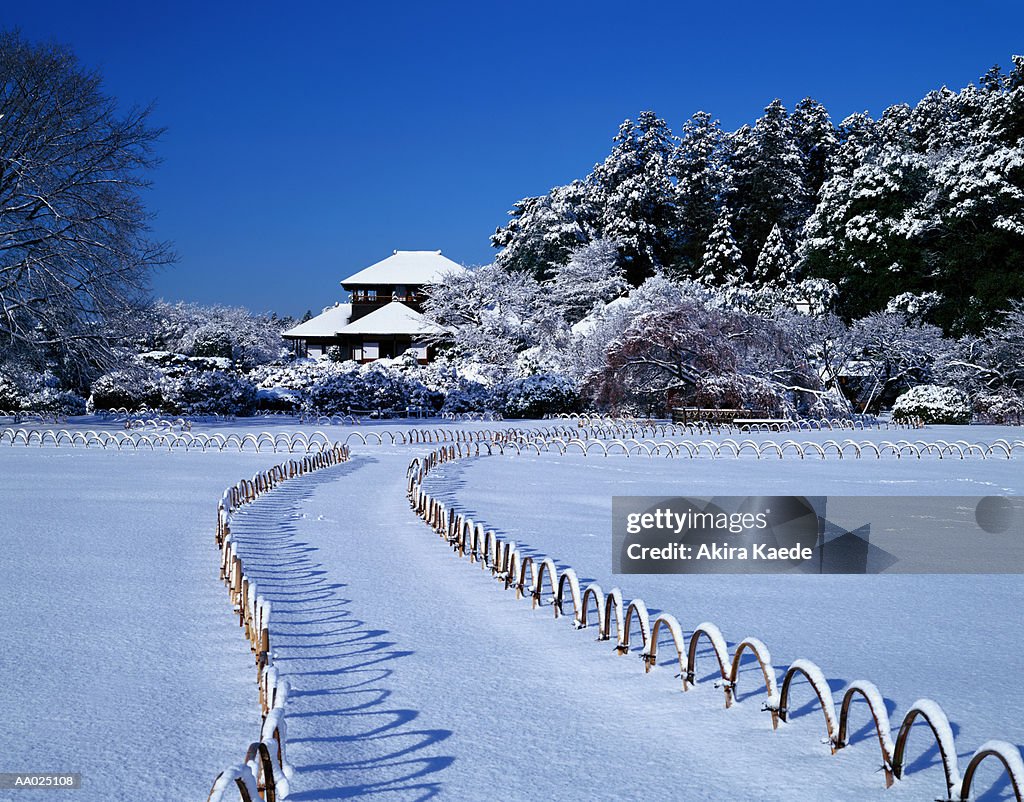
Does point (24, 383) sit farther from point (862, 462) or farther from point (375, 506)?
point (862, 462)

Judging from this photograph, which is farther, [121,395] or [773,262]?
[773,262]

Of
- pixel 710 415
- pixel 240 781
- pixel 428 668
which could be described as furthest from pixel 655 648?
pixel 710 415

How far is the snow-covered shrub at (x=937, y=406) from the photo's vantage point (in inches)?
1113

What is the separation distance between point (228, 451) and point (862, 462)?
14.1 m

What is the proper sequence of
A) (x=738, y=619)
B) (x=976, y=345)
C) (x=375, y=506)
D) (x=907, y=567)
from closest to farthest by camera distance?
1. (x=738, y=619)
2. (x=907, y=567)
3. (x=375, y=506)
4. (x=976, y=345)

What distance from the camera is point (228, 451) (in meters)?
20.2

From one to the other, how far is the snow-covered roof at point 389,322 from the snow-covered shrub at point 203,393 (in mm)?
18312

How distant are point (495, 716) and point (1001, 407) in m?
29.5

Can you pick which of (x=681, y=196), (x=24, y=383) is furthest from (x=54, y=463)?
(x=681, y=196)

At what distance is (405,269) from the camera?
58.7m

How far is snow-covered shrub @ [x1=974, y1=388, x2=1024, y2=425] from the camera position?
28.6 metres

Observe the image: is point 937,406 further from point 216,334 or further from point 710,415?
point 216,334

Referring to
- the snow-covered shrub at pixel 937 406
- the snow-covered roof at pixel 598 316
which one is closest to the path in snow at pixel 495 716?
the snow-covered shrub at pixel 937 406

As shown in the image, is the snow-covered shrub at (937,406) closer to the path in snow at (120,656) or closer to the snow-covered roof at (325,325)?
the path in snow at (120,656)
